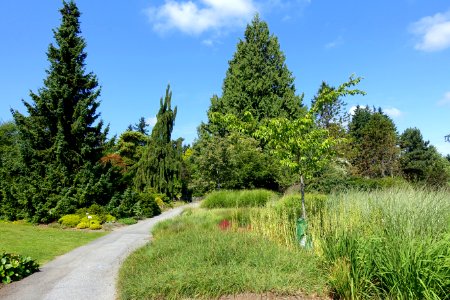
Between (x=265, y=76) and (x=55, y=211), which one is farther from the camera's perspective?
(x=265, y=76)

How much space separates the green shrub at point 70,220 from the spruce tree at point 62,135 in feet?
3.25

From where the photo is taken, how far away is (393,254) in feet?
14.7

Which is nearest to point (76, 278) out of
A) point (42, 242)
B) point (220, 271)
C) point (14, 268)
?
point (14, 268)

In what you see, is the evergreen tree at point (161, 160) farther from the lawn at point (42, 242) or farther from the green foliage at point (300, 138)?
the green foliage at point (300, 138)

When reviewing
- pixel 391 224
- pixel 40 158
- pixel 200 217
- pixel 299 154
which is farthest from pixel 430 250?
pixel 40 158

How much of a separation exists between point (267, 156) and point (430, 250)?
2191 cm

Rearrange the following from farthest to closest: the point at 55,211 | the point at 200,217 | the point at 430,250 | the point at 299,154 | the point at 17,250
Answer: the point at 55,211
the point at 200,217
the point at 17,250
the point at 299,154
the point at 430,250

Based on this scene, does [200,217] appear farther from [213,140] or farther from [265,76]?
[265,76]

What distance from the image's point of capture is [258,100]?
31.0m

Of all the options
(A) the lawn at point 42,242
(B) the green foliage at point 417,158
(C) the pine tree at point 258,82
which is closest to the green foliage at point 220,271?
(A) the lawn at point 42,242

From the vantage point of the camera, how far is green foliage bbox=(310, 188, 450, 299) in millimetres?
4164

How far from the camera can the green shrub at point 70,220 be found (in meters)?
15.8

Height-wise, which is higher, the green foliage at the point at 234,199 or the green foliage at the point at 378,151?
the green foliage at the point at 378,151

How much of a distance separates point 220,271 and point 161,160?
2395 cm
